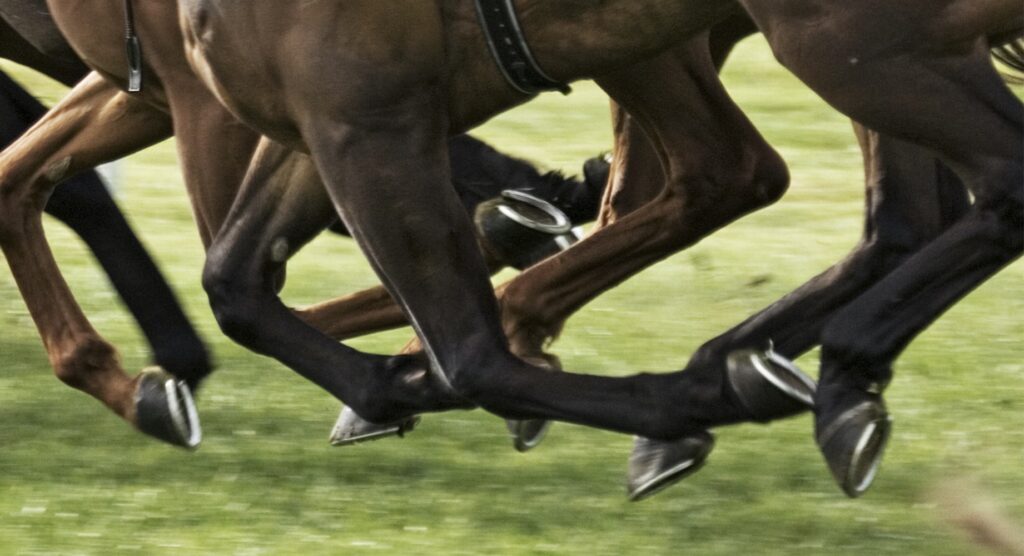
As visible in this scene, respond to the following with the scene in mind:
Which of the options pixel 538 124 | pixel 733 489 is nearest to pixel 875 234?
pixel 733 489

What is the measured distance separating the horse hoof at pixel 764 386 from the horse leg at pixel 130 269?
1.76 metres

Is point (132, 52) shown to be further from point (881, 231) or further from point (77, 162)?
point (881, 231)

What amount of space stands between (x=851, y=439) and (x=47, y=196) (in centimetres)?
231

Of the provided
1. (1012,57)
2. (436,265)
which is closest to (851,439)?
(436,265)

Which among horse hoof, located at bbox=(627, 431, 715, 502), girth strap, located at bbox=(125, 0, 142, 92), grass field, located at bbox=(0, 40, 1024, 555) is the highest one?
girth strap, located at bbox=(125, 0, 142, 92)

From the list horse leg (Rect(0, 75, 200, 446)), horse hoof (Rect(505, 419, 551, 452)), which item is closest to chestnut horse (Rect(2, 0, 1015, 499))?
horse hoof (Rect(505, 419, 551, 452))

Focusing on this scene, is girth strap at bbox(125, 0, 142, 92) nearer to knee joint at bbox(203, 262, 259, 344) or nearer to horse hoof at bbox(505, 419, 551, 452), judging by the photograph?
knee joint at bbox(203, 262, 259, 344)

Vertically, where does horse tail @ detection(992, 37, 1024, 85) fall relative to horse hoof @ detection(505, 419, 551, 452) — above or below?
above

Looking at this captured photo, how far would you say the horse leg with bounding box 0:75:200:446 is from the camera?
495cm

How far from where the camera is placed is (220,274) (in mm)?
4312

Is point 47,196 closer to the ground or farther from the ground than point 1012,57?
closer to the ground

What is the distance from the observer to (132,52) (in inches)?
169

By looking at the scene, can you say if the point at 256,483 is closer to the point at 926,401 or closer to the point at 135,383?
the point at 135,383

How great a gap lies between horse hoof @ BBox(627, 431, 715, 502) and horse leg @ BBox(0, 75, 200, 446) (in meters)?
1.12
